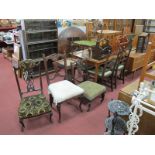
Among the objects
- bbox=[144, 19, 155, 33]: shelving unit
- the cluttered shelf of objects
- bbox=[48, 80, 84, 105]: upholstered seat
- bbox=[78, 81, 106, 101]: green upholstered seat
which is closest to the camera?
the cluttered shelf of objects

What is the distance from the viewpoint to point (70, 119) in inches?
95.1

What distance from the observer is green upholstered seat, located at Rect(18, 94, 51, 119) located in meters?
2.05

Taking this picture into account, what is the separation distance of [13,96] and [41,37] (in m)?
1.70

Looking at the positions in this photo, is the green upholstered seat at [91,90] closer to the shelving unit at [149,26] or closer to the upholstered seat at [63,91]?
the upholstered seat at [63,91]

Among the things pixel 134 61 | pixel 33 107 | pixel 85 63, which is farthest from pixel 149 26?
pixel 33 107

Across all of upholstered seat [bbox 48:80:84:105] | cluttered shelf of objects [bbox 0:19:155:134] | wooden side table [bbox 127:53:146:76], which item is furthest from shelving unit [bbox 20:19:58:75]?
wooden side table [bbox 127:53:146:76]

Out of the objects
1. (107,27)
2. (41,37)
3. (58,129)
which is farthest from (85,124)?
(107,27)

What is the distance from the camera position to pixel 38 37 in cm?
383

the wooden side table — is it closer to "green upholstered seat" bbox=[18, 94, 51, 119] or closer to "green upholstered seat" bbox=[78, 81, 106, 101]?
"green upholstered seat" bbox=[78, 81, 106, 101]

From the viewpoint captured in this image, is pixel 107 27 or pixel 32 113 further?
pixel 107 27

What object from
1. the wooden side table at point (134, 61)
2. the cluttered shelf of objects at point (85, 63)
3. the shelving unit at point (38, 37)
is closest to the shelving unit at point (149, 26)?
the cluttered shelf of objects at point (85, 63)

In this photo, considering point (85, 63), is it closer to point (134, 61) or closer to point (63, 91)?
point (63, 91)

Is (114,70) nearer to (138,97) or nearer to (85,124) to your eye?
(85,124)

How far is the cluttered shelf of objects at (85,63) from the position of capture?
1.93 meters
